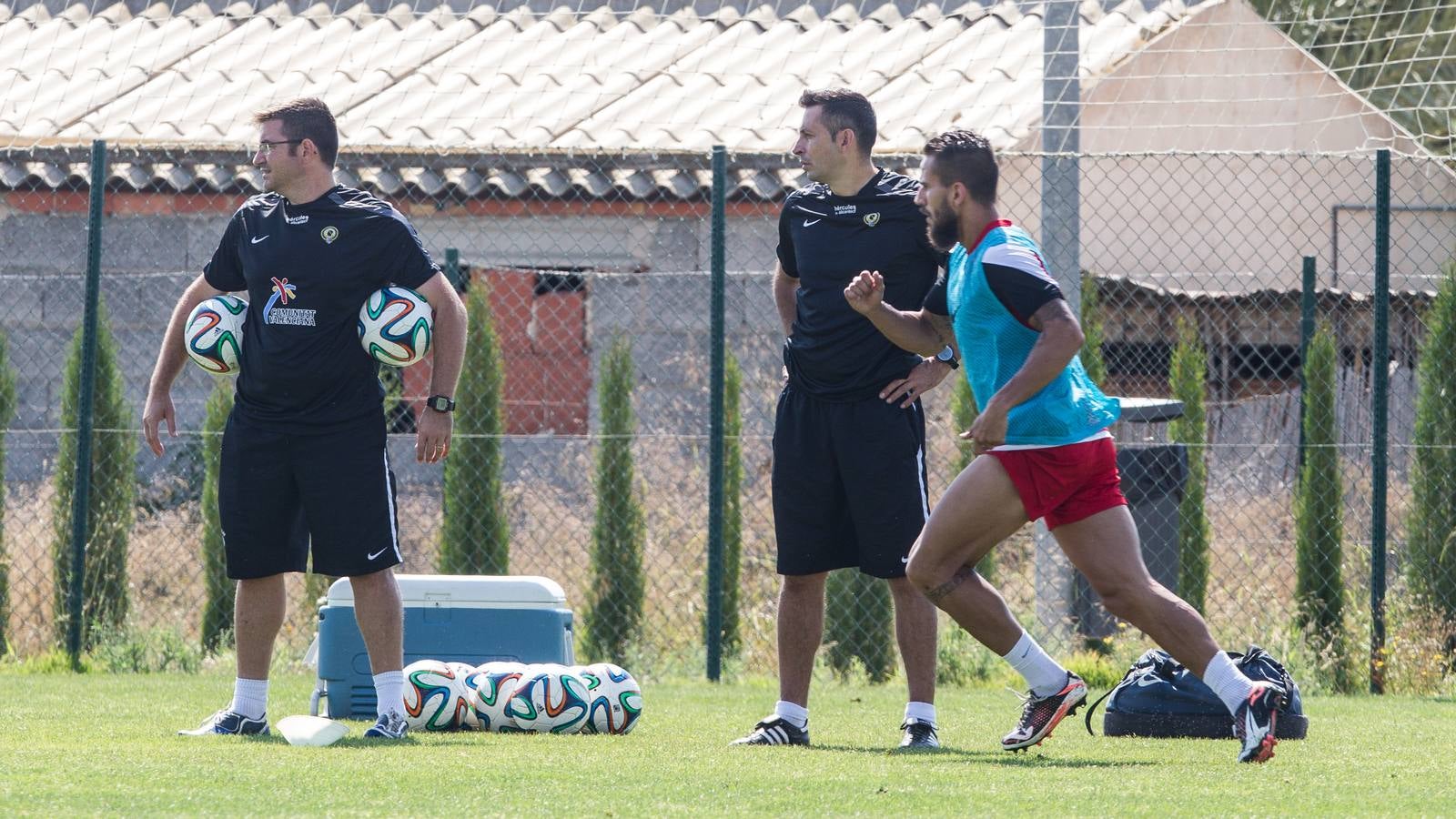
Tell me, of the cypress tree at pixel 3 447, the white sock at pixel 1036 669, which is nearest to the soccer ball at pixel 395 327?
the white sock at pixel 1036 669

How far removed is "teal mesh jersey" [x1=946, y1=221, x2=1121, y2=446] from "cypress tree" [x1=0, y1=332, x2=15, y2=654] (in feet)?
20.1

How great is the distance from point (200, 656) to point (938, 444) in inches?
176

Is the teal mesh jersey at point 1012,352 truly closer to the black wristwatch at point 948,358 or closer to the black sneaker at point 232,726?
the black wristwatch at point 948,358

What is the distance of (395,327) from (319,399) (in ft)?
1.13

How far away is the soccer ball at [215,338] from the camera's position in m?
6.01

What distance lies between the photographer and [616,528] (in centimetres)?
991

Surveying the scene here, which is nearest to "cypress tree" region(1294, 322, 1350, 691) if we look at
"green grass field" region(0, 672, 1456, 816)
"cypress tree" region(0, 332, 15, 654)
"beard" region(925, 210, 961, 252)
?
"green grass field" region(0, 672, 1456, 816)

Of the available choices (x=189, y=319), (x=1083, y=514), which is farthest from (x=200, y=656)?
(x=1083, y=514)

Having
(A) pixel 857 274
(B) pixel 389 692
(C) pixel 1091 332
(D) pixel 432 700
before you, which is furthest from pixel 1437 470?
(B) pixel 389 692

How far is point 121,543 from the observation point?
984 cm

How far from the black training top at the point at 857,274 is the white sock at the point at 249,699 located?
2030mm

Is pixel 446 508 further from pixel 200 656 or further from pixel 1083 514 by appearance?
pixel 1083 514

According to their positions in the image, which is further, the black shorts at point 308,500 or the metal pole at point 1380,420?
the metal pole at point 1380,420

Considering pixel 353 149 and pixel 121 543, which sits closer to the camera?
pixel 121 543
